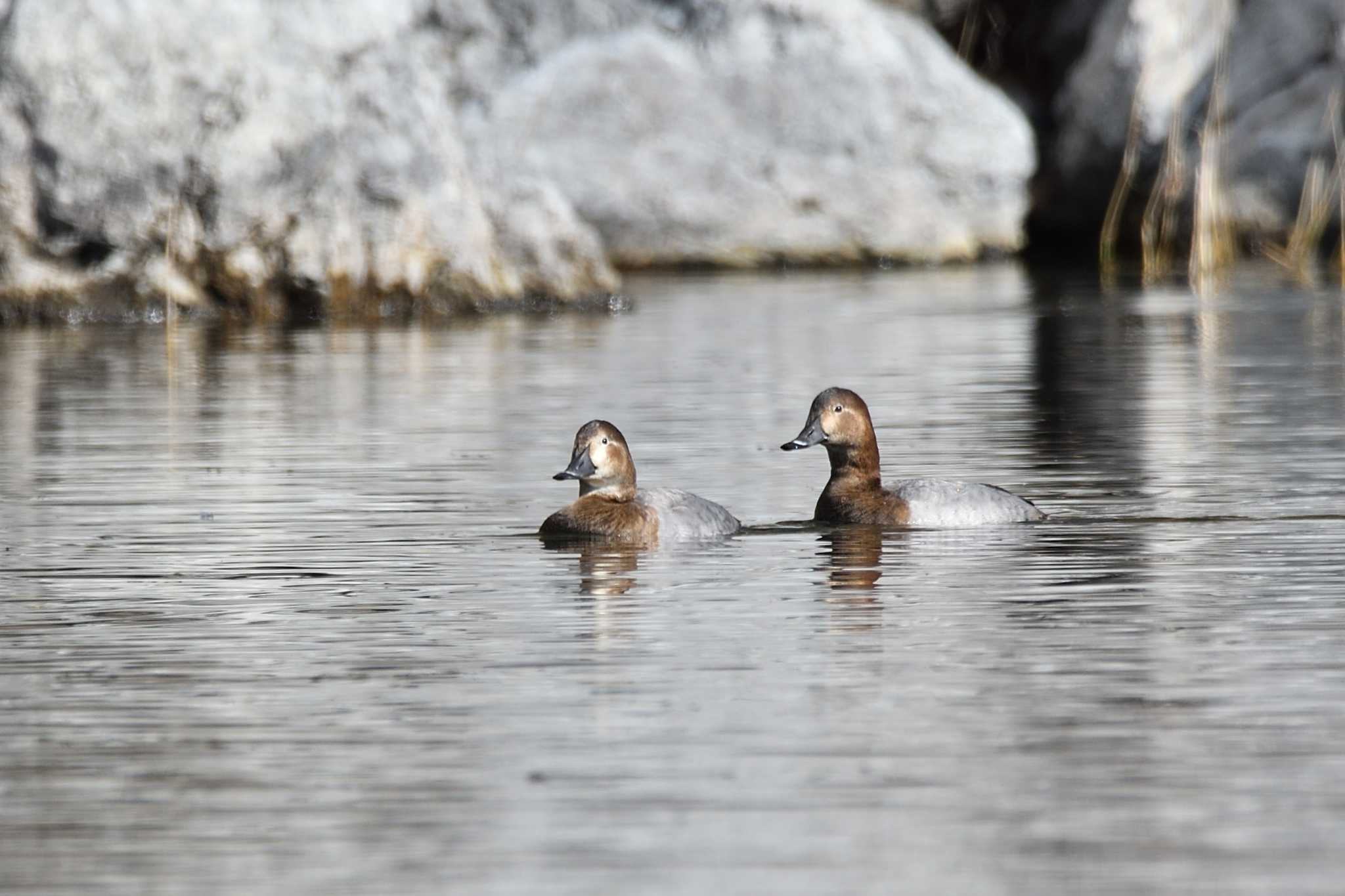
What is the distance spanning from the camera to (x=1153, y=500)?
456 inches

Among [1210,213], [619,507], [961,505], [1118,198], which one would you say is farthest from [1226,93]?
[619,507]

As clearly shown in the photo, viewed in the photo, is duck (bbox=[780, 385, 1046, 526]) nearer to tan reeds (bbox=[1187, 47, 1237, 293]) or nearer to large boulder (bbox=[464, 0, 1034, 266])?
tan reeds (bbox=[1187, 47, 1237, 293])

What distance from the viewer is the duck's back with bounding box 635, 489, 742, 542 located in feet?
34.0

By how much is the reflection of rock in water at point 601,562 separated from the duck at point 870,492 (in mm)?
933

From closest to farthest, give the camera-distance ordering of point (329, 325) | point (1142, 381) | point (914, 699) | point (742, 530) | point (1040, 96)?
point (914, 699)
point (742, 530)
point (1142, 381)
point (329, 325)
point (1040, 96)

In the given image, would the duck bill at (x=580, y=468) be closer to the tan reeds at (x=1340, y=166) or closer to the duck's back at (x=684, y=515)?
the duck's back at (x=684, y=515)

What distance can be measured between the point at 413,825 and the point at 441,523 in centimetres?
534

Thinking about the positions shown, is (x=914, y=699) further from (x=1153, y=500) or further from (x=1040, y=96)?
(x=1040, y=96)

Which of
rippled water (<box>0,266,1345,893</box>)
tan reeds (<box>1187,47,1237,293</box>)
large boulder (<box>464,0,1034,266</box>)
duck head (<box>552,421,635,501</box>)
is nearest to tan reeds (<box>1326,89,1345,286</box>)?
tan reeds (<box>1187,47,1237,293</box>)

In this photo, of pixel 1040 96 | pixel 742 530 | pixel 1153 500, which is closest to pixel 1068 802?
pixel 742 530

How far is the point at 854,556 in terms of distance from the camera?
10.0 metres

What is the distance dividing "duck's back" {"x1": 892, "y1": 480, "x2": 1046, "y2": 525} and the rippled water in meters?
0.10

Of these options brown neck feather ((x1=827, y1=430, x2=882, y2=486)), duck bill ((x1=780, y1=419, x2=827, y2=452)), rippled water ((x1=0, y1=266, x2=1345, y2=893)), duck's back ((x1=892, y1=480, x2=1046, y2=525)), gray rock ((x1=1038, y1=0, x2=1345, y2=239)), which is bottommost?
rippled water ((x1=0, y1=266, x2=1345, y2=893))

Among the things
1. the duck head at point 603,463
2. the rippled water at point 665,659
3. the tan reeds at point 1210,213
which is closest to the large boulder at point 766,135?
the tan reeds at point 1210,213
